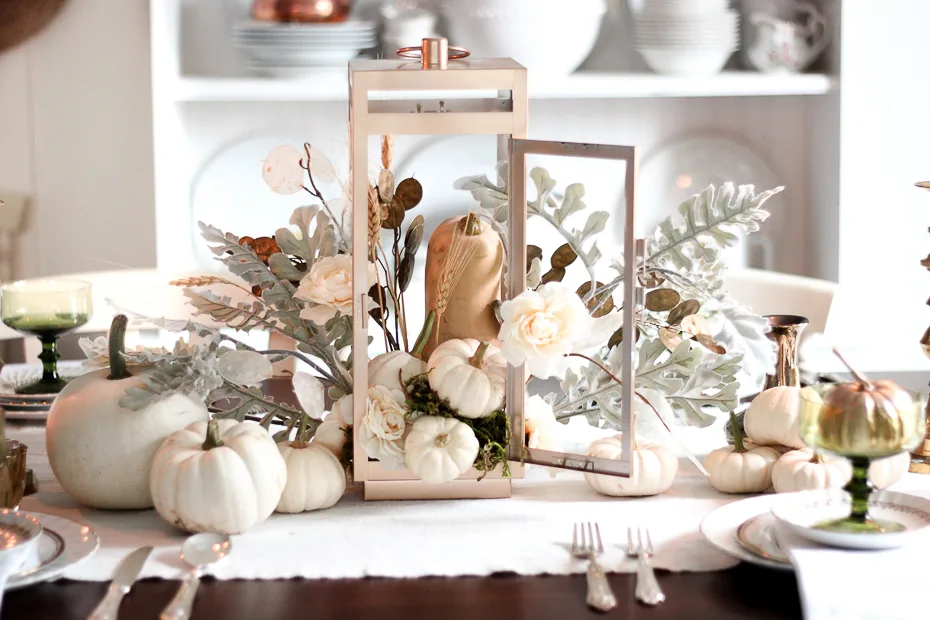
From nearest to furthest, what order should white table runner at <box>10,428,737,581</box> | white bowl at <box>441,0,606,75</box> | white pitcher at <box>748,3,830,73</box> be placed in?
white table runner at <box>10,428,737,581</box> < white bowl at <box>441,0,606,75</box> < white pitcher at <box>748,3,830,73</box>

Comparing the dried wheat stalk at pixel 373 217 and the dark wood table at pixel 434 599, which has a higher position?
the dried wheat stalk at pixel 373 217

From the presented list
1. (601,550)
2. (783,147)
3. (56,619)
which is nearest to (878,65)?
(783,147)

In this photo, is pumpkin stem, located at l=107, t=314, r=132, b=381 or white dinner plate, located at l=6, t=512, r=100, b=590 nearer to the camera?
white dinner plate, located at l=6, t=512, r=100, b=590

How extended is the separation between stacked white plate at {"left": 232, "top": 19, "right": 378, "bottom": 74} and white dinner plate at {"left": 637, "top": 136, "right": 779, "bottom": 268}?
804mm

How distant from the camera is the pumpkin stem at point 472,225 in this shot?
1.04 meters

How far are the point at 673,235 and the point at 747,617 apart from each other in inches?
17.3

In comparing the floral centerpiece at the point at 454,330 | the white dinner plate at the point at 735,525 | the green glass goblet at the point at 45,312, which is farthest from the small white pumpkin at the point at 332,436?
the green glass goblet at the point at 45,312

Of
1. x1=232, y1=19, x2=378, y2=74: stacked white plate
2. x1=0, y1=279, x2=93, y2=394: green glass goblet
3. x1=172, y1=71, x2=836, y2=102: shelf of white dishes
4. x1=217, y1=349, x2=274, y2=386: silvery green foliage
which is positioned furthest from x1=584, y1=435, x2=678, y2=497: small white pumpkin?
x1=232, y1=19, x2=378, y2=74: stacked white plate

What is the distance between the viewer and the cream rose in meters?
1.07

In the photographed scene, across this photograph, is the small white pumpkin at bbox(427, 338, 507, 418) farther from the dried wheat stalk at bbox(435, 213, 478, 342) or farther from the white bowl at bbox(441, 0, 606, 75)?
the white bowl at bbox(441, 0, 606, 75)

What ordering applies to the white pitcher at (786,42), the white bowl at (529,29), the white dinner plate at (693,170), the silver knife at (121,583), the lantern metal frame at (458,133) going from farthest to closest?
the white dinner plate at (693,170) → the white pitcher at (786,42) → the white bowl at (529,29) → the lantern metal frame at (458,133) → the silver knife at (121,583)

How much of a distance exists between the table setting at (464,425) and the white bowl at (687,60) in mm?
1390

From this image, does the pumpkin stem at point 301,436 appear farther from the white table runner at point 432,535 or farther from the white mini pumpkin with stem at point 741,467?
the white mini pumpkin with stem at point 741,467

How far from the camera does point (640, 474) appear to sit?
1047mm
